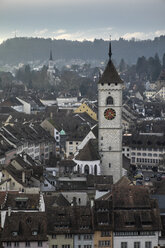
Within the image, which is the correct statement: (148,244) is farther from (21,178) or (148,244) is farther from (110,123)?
(110,123)

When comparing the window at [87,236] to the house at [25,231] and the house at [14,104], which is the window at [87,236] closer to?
the house at [25,231]

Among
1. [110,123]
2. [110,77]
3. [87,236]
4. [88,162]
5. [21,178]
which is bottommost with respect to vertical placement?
[87,236]

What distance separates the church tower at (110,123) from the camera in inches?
3169

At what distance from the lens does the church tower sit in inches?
3169

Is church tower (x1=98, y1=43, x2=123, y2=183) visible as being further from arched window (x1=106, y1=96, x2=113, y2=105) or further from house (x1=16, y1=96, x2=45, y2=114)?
house (x1=16, y1=96, x2=45, y2=114)

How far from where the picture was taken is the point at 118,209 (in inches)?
2089

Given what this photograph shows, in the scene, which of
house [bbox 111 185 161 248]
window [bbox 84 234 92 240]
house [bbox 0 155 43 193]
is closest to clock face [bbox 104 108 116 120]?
house [bbox 0 155 43 193]

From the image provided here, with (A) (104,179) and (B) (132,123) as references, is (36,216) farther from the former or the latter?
(B) (132,123)

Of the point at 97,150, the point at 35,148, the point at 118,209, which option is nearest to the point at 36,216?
the point at 118,209

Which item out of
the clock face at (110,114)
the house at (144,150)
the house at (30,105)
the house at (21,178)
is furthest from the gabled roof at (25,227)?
the house at (30,105)

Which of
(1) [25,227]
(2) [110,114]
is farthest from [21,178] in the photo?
(1) [25,227]

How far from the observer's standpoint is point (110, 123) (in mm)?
80812

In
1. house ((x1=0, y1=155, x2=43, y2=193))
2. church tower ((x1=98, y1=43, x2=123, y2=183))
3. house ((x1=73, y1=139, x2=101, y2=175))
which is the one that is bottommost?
house ((x1=0, y1=155, x2=43, y2=193))

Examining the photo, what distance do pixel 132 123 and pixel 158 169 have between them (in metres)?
34.4
